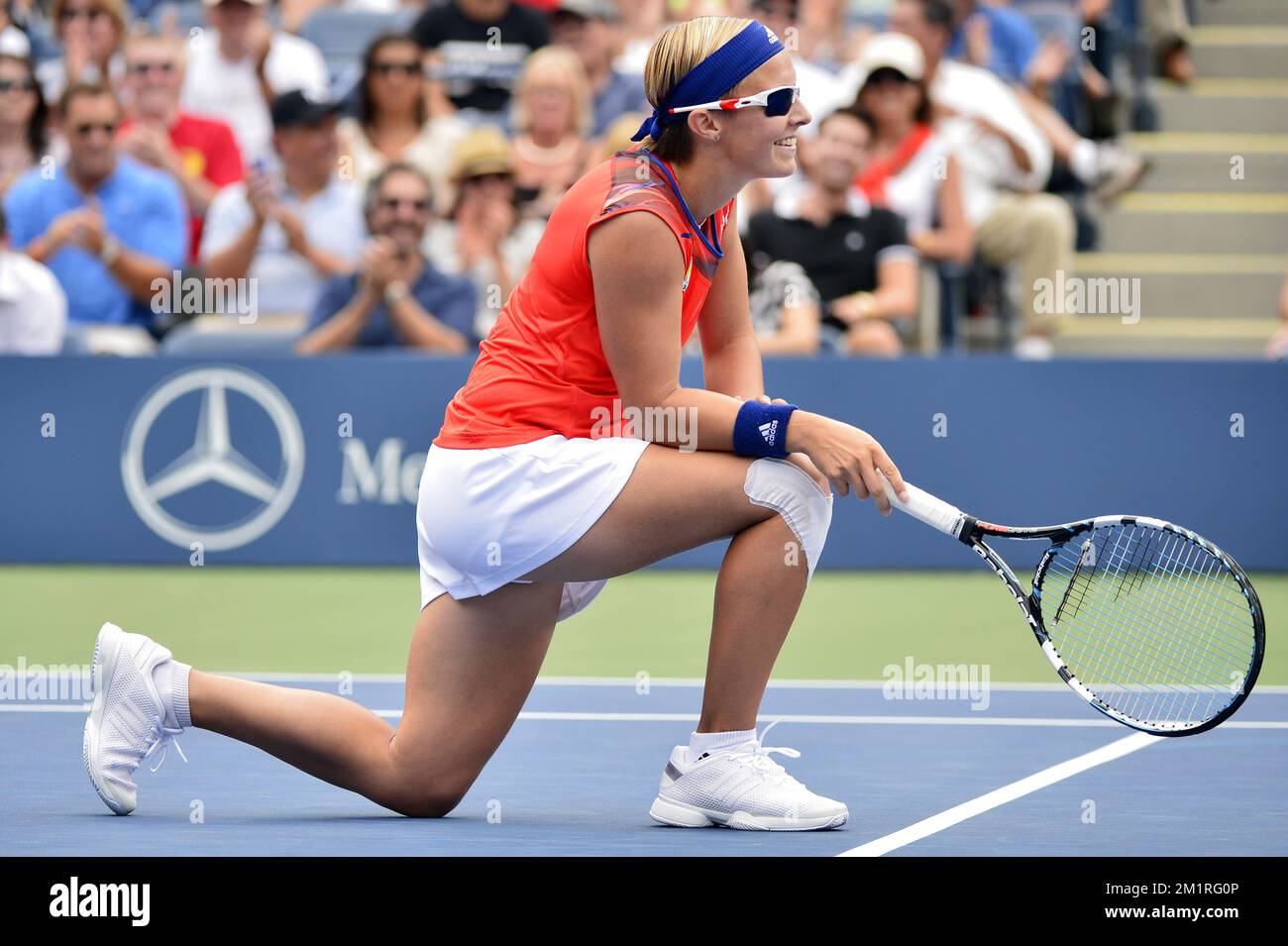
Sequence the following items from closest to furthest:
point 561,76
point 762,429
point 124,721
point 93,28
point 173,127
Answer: point 762,429, point 124,721, point 561,76, point 173,127, point 93,28

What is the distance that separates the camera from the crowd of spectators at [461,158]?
9664 mm

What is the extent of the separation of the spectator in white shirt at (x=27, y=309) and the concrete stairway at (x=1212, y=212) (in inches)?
221

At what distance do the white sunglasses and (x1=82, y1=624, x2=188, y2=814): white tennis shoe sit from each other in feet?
5.46

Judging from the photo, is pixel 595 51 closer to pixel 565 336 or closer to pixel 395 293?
pixel 395 293

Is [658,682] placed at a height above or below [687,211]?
below

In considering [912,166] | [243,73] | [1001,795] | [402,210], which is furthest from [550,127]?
[1001,795]

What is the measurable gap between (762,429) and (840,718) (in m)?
2.04

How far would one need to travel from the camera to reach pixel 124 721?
14.1 ft

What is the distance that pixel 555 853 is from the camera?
3836 mm

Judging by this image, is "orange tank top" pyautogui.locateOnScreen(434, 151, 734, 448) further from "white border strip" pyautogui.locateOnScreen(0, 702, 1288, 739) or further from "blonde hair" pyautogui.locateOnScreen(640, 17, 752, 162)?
"white border strip" pyautogui.locateOnScreen(0, 702, 1288, 739)

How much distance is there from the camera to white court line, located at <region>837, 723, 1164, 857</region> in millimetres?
3939

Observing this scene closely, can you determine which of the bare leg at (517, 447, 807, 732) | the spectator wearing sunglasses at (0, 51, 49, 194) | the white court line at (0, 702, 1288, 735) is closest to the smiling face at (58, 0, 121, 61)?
the spectator wearing sunglasses at (0, 51, 49, 194)

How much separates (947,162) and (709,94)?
6.59 meters

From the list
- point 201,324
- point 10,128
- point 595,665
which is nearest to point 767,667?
point 595,665
